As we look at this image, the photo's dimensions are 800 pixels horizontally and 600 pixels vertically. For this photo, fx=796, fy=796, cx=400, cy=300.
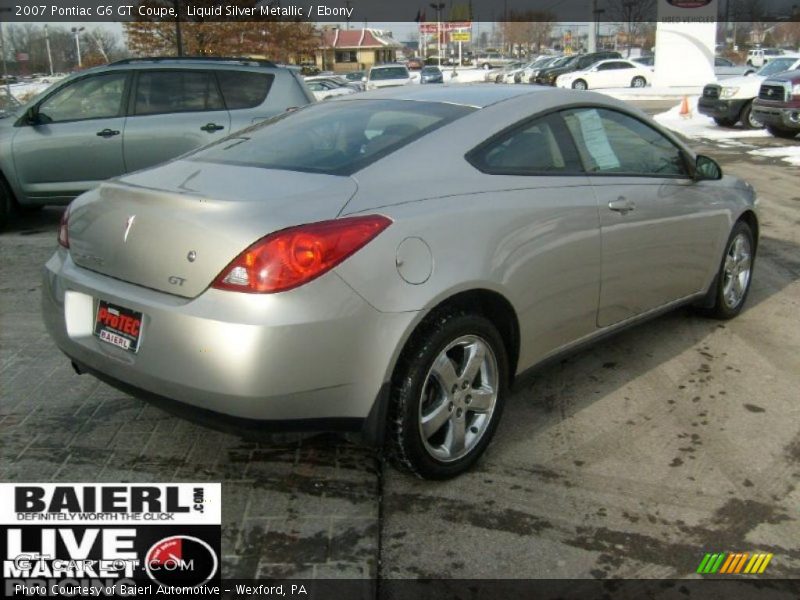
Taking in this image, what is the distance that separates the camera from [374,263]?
284cm

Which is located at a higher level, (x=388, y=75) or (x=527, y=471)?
(x=388, y=75)

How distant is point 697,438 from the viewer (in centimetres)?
369

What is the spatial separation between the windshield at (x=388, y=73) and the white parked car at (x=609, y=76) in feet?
23.0

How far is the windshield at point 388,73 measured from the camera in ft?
107

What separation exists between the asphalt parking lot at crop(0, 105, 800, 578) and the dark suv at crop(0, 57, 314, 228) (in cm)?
371

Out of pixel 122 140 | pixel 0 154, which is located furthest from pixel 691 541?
pixel 0 154

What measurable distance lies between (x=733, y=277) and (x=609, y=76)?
33.2 metres

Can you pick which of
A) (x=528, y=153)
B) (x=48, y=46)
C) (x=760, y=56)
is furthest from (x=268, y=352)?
(x=760, y=56)

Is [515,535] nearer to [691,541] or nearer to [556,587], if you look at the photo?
[556,587]

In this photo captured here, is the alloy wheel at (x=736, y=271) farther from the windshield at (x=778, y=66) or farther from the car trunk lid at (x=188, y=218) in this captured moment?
the windshield at (x=778, y=66)

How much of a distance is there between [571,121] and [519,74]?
139ft

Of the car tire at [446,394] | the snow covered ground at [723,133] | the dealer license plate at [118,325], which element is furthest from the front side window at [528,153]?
the snow covered ground at [723,133]

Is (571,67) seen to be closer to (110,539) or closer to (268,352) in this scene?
(268,352)

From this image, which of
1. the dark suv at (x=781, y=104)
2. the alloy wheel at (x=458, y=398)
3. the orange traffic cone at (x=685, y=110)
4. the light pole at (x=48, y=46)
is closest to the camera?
the alloy wheel at (x=458, y=398)
